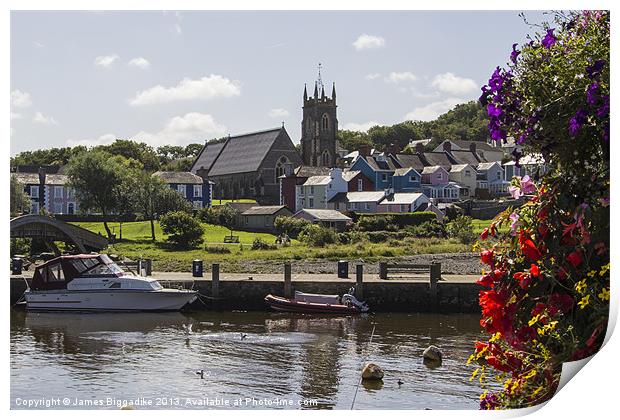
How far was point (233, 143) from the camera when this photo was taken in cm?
9219

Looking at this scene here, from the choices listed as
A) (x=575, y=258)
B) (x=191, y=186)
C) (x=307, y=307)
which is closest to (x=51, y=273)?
(x=307, y=307)

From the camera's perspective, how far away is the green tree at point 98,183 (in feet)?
165

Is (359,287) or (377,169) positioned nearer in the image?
(359,287)

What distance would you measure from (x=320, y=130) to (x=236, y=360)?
246 ft

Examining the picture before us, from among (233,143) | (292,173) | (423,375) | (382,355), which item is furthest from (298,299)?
(233,143)

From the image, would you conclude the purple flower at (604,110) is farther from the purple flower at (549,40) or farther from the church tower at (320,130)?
the church tower at (320,130)

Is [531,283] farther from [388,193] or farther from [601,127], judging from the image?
[388,193]

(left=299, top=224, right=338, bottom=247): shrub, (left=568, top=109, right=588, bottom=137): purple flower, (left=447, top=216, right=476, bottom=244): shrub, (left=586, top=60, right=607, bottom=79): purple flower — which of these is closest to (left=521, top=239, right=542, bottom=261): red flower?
(left=568, top=109, right=588, bottom=137): purple flower

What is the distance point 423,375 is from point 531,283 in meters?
12.2

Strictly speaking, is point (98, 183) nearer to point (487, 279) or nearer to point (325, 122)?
point (325, 122)

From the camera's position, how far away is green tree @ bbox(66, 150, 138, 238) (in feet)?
165

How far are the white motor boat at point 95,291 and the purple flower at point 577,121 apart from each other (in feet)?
76.0

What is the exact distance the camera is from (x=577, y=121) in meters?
4.47

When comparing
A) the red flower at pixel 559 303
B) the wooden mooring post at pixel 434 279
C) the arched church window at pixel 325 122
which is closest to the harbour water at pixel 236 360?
the wooden mooring post at pixel 434 279
